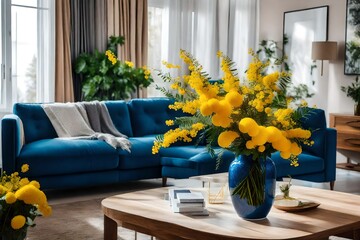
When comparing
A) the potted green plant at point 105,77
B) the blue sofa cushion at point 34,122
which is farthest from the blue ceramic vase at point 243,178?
the potted green plant at point 105,77

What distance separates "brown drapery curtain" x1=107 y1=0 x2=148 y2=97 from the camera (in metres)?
7.37

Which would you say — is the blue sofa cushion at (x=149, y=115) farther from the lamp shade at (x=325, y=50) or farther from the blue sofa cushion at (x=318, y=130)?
the lamp shade at (x=325, y=50)

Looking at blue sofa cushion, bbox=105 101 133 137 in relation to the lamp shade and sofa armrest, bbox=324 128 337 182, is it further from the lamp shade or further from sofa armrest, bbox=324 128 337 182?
the lamp shade

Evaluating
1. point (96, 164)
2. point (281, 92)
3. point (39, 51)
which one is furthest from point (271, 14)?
point (281, 92)

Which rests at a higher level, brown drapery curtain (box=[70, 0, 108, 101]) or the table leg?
brown drapery curtain (box=[70, 0, 108, 101])

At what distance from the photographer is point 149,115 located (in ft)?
19.8

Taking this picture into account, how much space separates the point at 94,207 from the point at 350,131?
140 inches

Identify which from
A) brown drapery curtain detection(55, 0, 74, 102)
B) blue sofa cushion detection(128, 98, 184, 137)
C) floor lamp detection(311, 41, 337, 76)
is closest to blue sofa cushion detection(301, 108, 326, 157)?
blue sofa cushion detection(128, 98, 184, 137)

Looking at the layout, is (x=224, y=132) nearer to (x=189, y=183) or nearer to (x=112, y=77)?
(x=189, y=183)

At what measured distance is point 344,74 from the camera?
744 cm

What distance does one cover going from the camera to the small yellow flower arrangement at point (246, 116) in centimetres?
241

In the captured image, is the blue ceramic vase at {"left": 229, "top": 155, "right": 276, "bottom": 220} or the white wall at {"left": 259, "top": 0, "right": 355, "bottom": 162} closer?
the blue ceramic vase at {"left": 229, "top": 155, "right": 276, "bottom": 220}

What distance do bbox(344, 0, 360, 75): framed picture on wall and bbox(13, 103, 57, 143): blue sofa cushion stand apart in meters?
3.89

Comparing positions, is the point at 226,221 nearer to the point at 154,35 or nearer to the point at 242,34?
the point at 154,35
